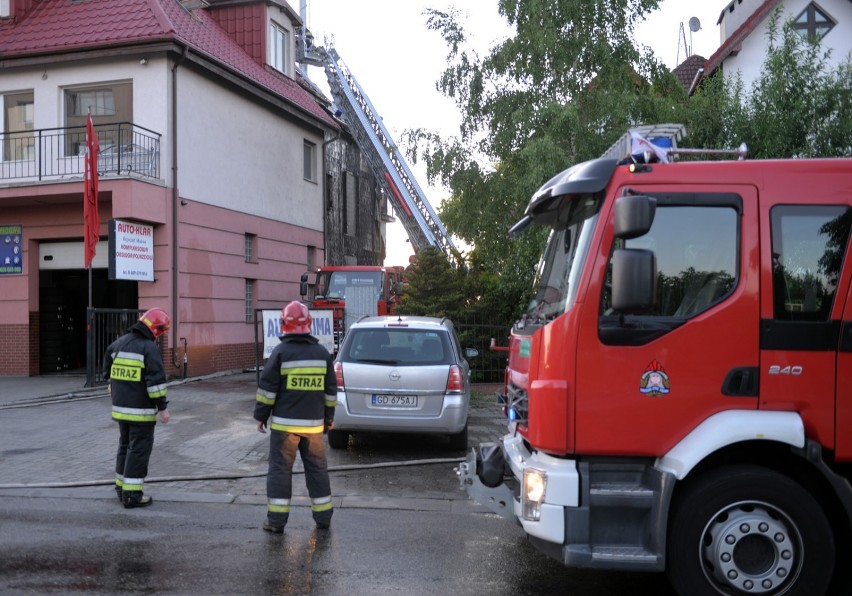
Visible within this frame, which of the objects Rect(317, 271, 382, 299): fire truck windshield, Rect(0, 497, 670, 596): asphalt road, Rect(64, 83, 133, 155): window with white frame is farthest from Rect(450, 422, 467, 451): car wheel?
Rect(64, 83, 133, 155): window with white frame

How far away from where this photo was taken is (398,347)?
31.1ft

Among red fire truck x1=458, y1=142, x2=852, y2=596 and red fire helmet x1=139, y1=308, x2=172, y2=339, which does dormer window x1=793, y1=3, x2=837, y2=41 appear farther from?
red fire helmet x1=139, y1=308, x2=172, y2=339

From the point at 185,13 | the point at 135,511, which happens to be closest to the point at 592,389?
the point at 135,511

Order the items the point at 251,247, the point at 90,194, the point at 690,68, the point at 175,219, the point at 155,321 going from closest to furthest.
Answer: the point at 155,321 → the point at 90,194 → the point at 175,219 → the point at 251,247 → the point at 690,68

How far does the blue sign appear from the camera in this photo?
18.2m

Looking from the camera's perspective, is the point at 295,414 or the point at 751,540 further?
the point at 295,414

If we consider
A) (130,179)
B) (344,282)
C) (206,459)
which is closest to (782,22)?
(344,282)

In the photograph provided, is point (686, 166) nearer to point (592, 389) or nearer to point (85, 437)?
point (592, 389)

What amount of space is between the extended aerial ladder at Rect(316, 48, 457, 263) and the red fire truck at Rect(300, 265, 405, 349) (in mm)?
1679

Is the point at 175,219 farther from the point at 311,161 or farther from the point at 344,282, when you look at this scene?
the point at 311,161

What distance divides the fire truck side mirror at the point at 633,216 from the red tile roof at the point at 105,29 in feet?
49.6

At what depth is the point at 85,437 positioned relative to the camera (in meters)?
10.5

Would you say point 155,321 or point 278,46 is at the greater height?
point 278,46

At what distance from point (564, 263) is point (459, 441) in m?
5.09
